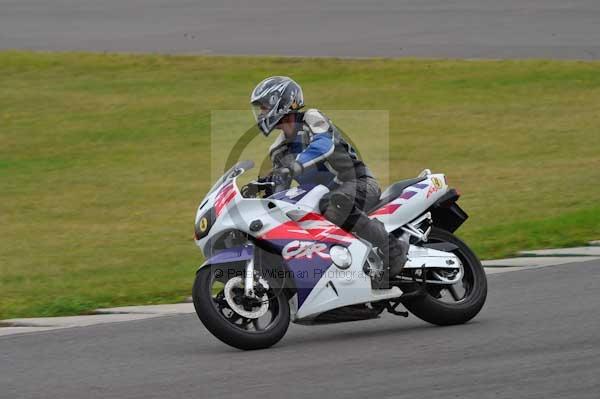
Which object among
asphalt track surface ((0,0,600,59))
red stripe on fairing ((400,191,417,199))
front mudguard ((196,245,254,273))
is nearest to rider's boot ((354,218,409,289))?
red stripe on fairing ((400,191,417,199))

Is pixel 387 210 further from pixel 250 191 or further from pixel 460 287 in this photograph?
pixel 250 191

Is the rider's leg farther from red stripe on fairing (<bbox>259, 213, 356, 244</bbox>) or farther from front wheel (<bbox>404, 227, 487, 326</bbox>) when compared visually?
front wheel (<bbox>404, 227, 487, 326</bbox>)

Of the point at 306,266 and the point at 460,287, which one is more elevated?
the point at 306,266

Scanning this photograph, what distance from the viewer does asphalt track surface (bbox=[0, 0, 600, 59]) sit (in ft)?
74.9

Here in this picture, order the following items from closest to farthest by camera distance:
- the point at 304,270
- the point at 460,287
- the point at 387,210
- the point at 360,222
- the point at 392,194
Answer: the point at 304,270
the point at 360,222
the point at 387,210
the point at 392,194
the point at 460,287

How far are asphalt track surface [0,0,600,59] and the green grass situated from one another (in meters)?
0.67

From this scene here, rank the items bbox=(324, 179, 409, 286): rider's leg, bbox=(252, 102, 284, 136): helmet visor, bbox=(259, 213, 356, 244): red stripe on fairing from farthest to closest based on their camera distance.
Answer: bbox=(324, 179, 409, 286): rider's leg → bbox=(252, 102, 284, 136): helmet visor → bbox=(259, 213, 356, 244): red stripe on fairing

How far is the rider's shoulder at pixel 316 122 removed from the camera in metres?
7.46

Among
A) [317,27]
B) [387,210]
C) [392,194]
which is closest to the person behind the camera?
[387,210]

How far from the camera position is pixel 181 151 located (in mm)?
17922

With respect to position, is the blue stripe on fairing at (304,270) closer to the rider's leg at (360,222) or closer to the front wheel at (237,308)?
the front wheel at (237,308)

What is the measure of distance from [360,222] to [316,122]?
729 millimetres

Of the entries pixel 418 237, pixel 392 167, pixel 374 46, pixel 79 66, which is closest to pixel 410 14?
pixel 374 46

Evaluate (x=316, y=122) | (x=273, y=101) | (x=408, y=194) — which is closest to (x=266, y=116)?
(x=273, y=101)
